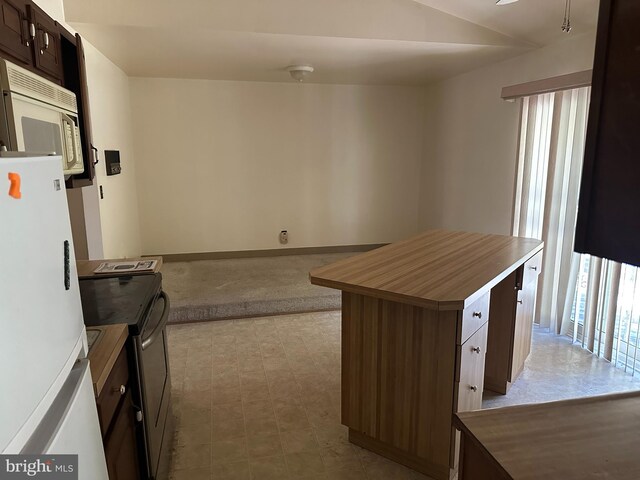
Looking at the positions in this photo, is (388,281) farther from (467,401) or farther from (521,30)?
(521,30)

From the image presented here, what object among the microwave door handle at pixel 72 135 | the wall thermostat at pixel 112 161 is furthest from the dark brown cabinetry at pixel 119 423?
the wall thermostat at pixel 112 161

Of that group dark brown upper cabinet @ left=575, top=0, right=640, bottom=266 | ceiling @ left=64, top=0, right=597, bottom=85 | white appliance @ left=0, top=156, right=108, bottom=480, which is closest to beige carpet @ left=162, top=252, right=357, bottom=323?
ceiling @ left=64, top=0, right=597, bottom=85

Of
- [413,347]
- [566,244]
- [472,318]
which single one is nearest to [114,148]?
[413,347]

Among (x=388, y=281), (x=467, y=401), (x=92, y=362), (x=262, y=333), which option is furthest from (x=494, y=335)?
(x=92, y=362)

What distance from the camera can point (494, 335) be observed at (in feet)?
8.76

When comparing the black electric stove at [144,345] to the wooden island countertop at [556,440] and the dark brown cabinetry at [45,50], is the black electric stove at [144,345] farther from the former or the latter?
the wooden island countertop at [556,440]

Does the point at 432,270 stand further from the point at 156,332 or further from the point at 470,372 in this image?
the point at 156,332

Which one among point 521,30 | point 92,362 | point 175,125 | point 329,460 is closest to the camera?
point 92,362

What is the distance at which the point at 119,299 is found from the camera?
6.00 feet

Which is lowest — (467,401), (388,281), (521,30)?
(467,401)

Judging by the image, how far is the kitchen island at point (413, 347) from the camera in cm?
188

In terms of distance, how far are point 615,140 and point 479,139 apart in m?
4.01

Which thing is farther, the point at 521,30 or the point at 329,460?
the point at 521,30

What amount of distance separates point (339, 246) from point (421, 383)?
4.00 meters
